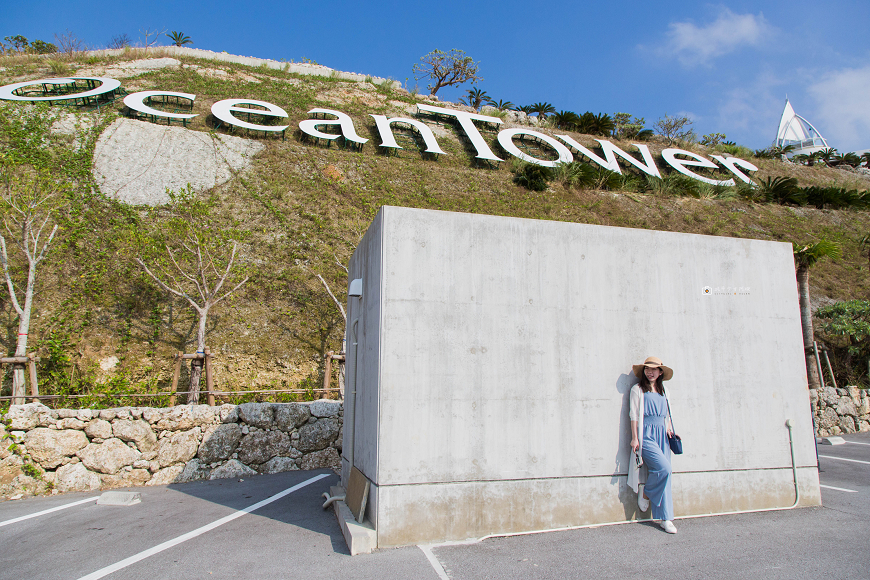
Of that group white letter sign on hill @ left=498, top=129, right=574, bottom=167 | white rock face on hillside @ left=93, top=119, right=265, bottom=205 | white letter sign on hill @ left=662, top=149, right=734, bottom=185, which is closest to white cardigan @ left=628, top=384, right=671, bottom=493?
white rock face on hillside @ left=93, top=119, right=265, bottom=205

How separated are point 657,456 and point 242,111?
2302cm

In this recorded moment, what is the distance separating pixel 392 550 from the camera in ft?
13.3

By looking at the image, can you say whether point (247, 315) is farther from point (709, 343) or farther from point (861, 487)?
point (861, 487)

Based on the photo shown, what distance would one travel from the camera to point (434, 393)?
14.2 ft

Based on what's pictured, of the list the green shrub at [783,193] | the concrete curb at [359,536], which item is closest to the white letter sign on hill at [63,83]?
the concrete curb at [359,536]

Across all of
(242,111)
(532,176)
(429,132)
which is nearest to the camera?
(242,111)

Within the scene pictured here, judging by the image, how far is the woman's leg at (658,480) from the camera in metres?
4.60

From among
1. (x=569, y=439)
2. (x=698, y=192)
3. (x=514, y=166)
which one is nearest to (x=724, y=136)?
(x=698, y=192)

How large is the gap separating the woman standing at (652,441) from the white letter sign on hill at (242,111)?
1996 centimetres

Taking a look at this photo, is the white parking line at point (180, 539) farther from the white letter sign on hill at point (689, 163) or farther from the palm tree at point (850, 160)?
the palm tree at point (850, 160)

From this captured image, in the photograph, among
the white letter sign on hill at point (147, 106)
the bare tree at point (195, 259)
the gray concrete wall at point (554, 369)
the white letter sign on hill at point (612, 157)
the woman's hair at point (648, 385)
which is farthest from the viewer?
the white letter sign on hill at point (612, 157)

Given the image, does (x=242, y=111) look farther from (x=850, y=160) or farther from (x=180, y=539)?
(x=850, y=160)

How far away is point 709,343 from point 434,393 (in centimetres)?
333

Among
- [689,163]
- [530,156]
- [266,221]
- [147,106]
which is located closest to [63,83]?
[147,106]
